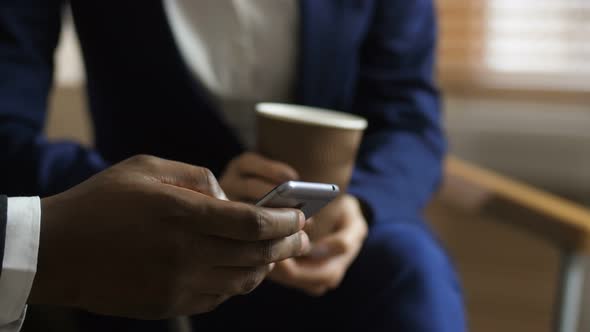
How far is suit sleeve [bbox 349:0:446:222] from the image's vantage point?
754 millimetres

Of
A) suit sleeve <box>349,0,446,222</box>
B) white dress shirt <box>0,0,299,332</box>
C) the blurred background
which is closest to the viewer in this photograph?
white dress shirt <box>0,0,299,332</box>

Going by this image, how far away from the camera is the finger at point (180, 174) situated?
0.38 metres

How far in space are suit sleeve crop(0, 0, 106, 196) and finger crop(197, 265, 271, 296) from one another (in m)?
0.22

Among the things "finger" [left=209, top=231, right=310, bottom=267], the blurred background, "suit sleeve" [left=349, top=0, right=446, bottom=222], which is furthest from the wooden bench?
"finger" [left=209, top=231, right=310, bottom=267]

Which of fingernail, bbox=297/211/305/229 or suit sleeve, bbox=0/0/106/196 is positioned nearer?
fingernail, bbox=297/211/305/229

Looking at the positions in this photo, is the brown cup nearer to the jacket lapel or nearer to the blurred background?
the jacket lapel

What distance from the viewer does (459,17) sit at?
124 cm

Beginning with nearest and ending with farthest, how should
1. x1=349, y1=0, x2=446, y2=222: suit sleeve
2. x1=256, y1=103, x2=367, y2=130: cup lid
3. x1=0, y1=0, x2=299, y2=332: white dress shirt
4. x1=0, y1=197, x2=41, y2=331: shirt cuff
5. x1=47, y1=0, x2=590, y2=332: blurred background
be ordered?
x1=0, y1=197, x2=41, y2=331: shirt cuff
x1=256, y1=103, x2=367, y2=130: cup lid
x1=0, y1=0, x2=299, y2=332: white dress shirt
x1=349, y1=0, x2=446, y2=222: suit sleeve
x1=47, y1=0, x2=590, y2=332: blurred background

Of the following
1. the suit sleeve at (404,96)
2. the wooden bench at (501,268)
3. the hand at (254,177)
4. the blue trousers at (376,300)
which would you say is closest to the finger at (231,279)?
the hand at (254,177)

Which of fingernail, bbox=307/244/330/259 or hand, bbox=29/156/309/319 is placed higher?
hand, bbox=29/156/309/319

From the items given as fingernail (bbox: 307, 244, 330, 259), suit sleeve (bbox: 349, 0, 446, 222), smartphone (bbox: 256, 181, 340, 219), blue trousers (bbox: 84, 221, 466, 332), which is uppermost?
smartphone (bbox: 256, 181, 340, 219)

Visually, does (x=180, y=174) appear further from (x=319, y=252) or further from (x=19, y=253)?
(x=319, y=252)

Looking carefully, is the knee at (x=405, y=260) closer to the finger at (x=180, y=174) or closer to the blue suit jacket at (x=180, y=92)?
the blue suit jacket at (x=180, y=92)

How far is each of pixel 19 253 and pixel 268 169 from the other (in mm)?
222
